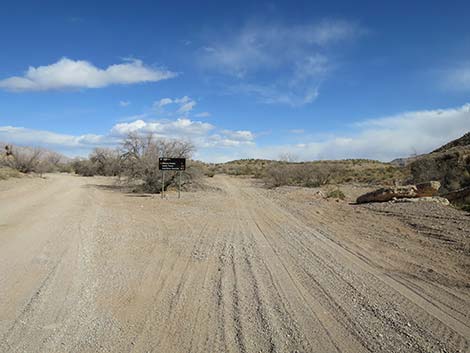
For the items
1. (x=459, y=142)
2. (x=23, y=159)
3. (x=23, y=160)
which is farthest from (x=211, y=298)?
(x=459, y=142)

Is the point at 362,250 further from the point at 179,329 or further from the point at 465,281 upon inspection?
the point at 179,329

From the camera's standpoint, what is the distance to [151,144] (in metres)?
32.5

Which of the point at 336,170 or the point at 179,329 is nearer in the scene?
the point at 179,329

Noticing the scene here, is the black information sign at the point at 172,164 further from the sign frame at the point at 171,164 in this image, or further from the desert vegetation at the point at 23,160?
the desert vegetation at the point at 23,160

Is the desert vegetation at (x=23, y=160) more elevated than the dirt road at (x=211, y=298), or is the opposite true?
the desert vegetation at (x=23, y=160)

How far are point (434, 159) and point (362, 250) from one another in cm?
2679

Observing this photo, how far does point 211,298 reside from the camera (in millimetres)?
6605

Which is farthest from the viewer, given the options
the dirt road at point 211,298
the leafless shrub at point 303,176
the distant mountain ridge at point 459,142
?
the distant mountain ridge at point 459,142

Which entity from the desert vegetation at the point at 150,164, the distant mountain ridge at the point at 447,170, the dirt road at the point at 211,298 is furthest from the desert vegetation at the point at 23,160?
the dirt road at the point at 211,298

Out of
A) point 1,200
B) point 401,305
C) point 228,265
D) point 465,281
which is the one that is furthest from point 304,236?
point 1,200

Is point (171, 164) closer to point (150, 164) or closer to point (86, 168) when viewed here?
point (150, 164)

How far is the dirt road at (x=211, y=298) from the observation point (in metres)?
5.03

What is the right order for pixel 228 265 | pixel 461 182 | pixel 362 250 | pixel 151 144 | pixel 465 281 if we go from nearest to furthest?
pixel 465 281
pixel 228 265
pixel 362 250
pixel 461 182
pixel 151 144

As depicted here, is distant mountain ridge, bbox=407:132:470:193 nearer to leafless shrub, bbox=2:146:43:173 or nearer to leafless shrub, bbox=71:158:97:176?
leafless shrub, bbox=2:146:43:173
